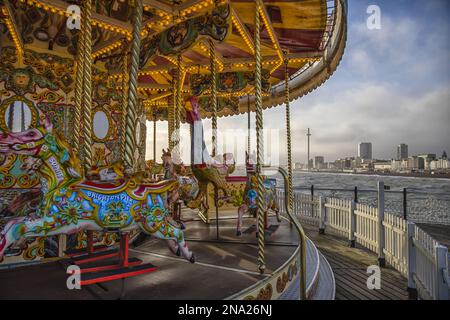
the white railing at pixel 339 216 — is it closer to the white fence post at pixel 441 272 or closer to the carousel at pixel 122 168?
the carousel at pixel 122 168

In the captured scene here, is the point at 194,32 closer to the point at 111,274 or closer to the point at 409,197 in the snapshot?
the point at 111,274

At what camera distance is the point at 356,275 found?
5.41m

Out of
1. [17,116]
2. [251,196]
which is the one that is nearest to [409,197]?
[251,196]

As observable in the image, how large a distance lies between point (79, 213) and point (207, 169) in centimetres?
296

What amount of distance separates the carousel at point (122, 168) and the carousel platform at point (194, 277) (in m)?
0.02

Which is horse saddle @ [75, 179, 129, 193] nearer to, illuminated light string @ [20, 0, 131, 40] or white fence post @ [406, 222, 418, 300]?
illuminated light string @ [20, 0, 131, 40]

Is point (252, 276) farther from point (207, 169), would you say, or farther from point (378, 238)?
point (378, 238)

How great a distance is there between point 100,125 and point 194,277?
3992mm

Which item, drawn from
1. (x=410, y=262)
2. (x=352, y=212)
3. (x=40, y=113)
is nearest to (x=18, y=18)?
(x=40, y=113)

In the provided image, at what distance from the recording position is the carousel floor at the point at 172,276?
2959 millimetres

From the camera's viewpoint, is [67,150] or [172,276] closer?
[67,150]

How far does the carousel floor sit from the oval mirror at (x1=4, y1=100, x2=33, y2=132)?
7.97 ft

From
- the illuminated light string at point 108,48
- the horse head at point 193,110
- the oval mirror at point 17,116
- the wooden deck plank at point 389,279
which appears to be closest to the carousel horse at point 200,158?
the horse head at point 193,110
